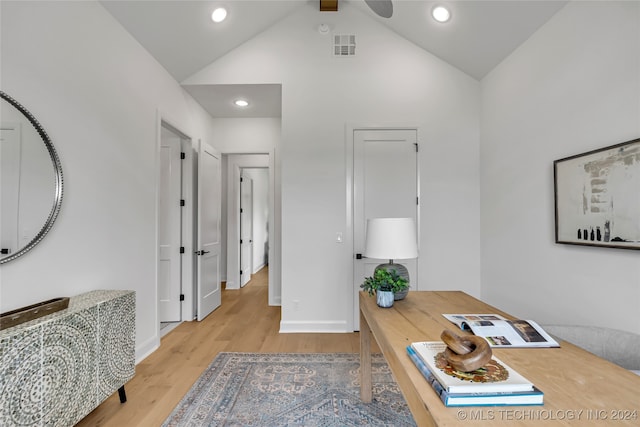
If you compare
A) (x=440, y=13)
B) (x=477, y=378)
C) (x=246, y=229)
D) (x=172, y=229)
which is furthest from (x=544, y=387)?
(x=246, y=229)

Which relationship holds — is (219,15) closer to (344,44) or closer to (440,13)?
(344,44)

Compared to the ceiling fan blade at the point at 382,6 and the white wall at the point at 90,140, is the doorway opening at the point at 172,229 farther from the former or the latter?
the ceiling fan blade at the point at 382,6

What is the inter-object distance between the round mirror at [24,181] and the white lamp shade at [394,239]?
1.90 m

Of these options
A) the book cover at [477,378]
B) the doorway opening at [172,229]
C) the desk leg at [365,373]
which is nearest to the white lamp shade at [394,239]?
the desk leg at [365,373]

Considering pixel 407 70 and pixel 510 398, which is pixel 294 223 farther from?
pixel 510 398

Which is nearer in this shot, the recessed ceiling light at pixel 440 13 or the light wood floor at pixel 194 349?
the light wood floor at pixel 194 349

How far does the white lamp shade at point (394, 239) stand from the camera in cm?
168

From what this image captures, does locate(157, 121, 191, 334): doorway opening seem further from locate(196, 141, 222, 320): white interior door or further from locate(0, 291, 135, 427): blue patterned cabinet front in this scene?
locate(0, 291, 135, 427): blue patterned cabinet front

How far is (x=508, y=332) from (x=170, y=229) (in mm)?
3363

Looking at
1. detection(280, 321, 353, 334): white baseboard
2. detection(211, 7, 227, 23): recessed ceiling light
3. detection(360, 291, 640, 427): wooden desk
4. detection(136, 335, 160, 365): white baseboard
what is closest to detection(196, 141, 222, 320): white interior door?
detection(136, 335, 160, 365): white baseboard

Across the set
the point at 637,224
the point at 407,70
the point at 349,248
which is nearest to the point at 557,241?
the point at 637,224

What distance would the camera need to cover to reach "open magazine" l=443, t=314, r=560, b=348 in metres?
1.13

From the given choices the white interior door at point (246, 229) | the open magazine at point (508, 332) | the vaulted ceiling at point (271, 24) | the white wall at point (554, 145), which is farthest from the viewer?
the white interior door at point (246, 229)

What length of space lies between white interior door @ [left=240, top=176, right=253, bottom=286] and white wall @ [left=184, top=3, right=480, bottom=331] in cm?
221
